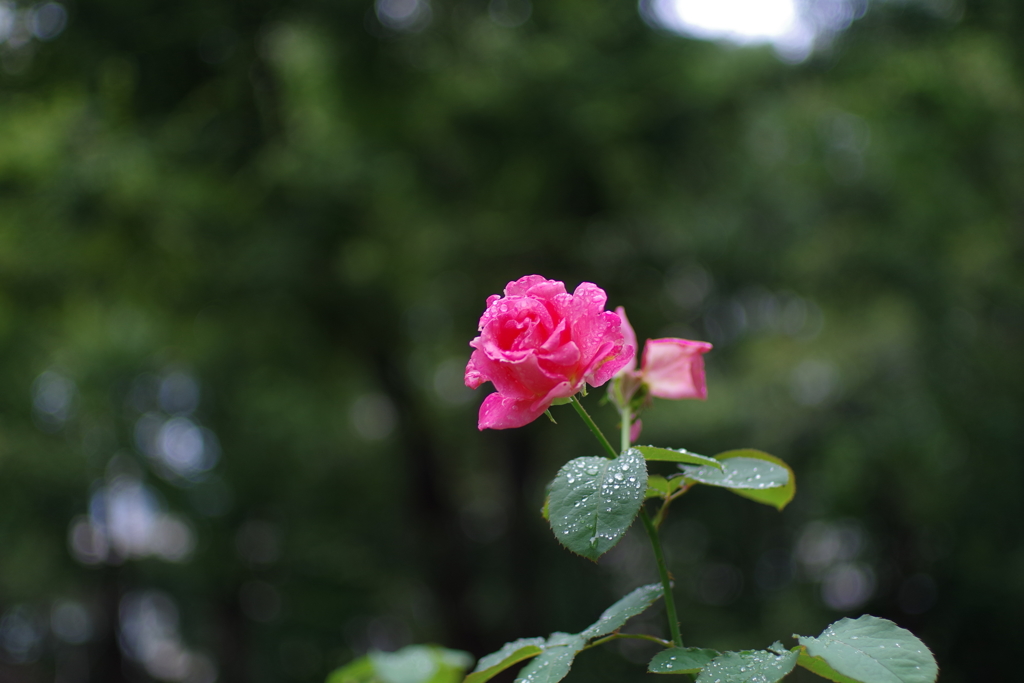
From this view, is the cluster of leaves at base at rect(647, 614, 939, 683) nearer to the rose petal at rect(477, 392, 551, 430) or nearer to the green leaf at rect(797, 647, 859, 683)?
the green leaf at rect(797, 647, 859, 683)

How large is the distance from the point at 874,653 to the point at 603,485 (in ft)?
0.64

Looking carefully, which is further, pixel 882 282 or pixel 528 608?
→ pixel 528 608

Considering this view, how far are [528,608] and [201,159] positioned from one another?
14.8 feet

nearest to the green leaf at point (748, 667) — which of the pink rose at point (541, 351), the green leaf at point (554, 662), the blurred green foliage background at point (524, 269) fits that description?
the green leaf at point (554, 662)

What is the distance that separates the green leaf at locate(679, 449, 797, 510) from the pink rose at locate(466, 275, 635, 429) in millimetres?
127

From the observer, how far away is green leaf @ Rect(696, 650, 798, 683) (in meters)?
0.50

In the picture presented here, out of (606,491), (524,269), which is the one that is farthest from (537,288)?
(524,269)

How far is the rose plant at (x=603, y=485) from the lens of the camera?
1.63 ft

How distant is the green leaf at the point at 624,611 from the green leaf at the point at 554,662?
0.05 ft

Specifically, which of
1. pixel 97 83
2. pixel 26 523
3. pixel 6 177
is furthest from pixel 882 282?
pixel 26 523

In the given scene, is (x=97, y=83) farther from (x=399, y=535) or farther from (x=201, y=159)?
(x=399, y=535)

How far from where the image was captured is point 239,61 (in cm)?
371

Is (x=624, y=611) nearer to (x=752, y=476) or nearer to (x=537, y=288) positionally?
(x=752, y=476)

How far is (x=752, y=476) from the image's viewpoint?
0.64 meters
